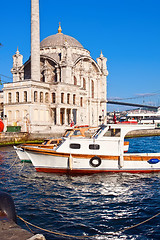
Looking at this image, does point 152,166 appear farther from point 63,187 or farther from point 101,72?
point 101,72

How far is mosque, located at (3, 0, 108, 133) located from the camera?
48281 mm

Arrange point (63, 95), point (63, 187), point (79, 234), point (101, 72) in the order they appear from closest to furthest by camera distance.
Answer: point (79, 234), point (63, 187), point (63, 95), point (101, 72)

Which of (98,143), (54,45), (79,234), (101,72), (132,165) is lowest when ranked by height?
(79,234)

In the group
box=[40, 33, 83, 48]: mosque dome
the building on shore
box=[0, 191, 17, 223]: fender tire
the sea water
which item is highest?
box=[40, 33, 83, 48]: mosque dome

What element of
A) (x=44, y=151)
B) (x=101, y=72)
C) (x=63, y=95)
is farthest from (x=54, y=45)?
(x=44, y=151)

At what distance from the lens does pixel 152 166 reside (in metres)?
17.9

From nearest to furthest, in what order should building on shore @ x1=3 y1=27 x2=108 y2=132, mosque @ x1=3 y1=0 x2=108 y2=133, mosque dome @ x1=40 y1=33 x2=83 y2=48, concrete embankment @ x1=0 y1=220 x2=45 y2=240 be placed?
1. concrete embankment @ x1=0 y1=220 x2=45 y2=240
2. mosque @ x1=3 y1=0 x2=108 y2=133
3. building on shore @ x1=3 y1=27 x2=108 y2=132
4. mosque dome @ x1=40 y1=33 x2=83 y2=48

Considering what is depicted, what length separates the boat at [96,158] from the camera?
17.6 meters

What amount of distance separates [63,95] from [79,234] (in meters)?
44.9

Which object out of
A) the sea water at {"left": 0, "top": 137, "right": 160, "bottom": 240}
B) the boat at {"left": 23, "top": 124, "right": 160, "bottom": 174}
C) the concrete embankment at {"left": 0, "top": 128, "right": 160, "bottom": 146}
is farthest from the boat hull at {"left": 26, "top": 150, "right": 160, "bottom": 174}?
the concrete embankment at {"left": 0, "top": 128, "right": 160, "bottom": 146}

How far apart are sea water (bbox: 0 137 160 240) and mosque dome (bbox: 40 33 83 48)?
174ft

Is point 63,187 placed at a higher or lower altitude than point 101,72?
lower

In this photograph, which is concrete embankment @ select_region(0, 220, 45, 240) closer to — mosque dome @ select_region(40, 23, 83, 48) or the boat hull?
the boat hull

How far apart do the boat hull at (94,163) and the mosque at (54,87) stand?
25.1m
